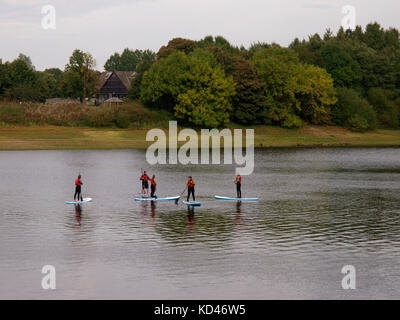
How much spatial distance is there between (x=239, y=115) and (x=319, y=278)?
396 feet

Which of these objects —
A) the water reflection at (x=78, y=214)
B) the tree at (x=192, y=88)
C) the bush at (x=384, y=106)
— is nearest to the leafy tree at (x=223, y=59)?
the tree at (x=192, y=88)

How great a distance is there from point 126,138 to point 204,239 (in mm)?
91223

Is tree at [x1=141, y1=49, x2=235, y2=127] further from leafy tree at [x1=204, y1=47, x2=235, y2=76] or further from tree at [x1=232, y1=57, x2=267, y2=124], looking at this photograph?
leafy tree at [x1=204, y1=47, x2=235, y2=76]

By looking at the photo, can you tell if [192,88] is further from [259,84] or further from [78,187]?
[78,187]

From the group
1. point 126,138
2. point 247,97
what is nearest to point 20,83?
point 126,138

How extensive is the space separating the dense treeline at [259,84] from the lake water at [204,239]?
7696cm

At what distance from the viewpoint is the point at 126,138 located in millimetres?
126125

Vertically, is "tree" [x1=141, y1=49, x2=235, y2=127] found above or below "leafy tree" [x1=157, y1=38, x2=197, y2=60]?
below

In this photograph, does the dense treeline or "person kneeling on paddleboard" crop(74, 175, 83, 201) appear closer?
"person kneeling on paddleboard" crop(74, 175, 83, 201)

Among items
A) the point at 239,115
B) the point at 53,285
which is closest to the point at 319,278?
the point at 53,285

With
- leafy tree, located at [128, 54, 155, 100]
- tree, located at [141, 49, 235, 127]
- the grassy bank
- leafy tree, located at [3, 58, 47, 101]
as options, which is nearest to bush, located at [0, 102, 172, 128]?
the grassy bank

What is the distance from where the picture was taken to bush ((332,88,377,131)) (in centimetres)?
15762

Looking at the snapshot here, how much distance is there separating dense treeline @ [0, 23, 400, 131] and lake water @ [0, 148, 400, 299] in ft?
253

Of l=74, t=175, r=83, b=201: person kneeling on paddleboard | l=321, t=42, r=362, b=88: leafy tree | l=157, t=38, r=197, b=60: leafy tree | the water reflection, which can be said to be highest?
Answer: l=157, t=38, r=197, b=60: leafy tree
